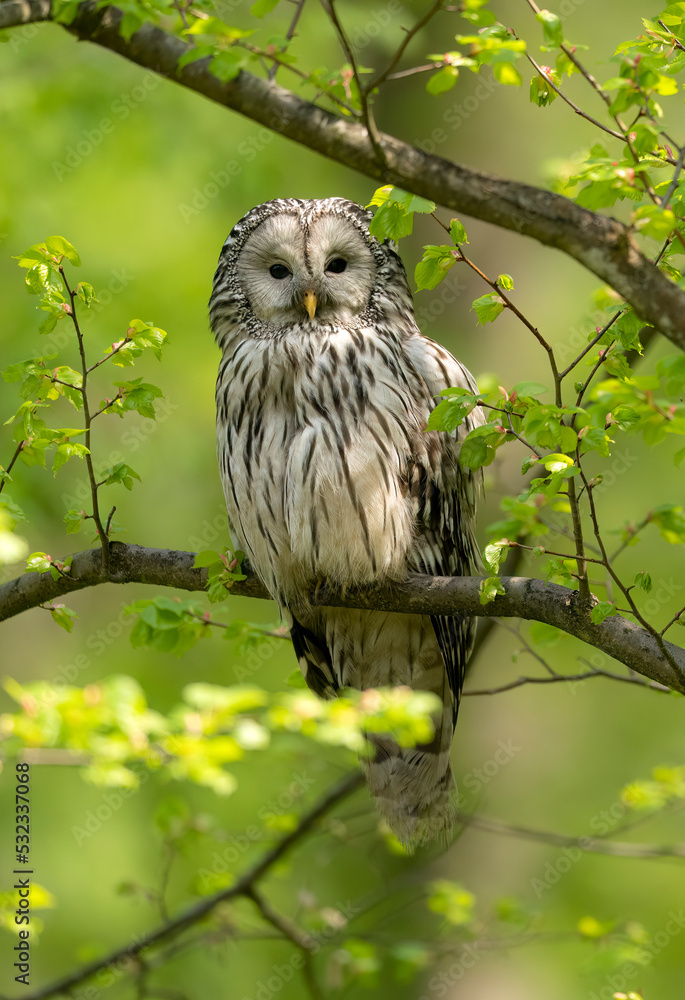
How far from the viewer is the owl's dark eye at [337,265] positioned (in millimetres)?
3905

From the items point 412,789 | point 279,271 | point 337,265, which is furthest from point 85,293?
point 412,789

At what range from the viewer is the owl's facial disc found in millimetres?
3807

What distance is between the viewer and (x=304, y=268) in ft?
12.5

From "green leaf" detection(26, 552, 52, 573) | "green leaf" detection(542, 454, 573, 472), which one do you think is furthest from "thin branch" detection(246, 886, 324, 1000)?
"green leaf" detection(542, 454, 573, 472)

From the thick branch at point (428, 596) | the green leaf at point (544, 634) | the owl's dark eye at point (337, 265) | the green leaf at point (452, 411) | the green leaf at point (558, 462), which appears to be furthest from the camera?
the owl's dark eye at point (337, 265)

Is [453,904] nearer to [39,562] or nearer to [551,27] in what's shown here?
[39,562]

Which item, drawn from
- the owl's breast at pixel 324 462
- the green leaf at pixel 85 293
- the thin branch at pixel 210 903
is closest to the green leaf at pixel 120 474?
the green leaf at pixel 85 293

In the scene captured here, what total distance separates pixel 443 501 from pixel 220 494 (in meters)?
4.41

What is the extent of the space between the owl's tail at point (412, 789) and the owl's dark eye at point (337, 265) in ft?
6.59

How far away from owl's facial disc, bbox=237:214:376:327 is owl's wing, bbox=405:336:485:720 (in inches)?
13.1

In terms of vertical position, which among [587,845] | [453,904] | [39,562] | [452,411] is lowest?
[453,904]

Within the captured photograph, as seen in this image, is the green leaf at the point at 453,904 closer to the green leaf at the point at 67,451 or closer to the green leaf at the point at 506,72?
the green leaf at the point at 67,451

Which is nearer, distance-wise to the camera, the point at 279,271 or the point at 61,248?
the point at 61,248

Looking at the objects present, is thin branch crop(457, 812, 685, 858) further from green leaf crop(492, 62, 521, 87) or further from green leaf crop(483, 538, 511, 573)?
green leaf crop(492, 62, 521, 87)
